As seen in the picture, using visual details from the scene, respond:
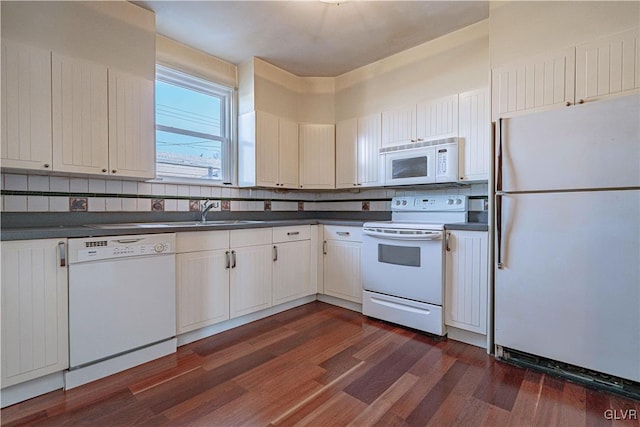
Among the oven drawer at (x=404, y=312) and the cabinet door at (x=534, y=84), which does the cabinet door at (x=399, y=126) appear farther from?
the oven drawer at (x=404, y=312)

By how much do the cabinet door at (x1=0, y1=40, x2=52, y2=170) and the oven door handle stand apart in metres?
2.41

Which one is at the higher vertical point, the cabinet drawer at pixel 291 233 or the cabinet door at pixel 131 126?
the cabinet door at pixel 131 126

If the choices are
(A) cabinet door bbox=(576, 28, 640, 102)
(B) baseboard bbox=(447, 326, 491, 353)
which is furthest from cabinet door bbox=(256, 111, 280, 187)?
(A) cabinet door bbox=(576, 28, 640, 102)

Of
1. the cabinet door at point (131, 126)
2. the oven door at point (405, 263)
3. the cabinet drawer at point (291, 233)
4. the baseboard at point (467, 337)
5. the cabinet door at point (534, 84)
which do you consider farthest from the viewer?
the cabinet drawer at point (291, 233)

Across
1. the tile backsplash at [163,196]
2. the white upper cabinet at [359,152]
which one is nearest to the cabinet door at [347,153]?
the white upper cabinet at [359,152]

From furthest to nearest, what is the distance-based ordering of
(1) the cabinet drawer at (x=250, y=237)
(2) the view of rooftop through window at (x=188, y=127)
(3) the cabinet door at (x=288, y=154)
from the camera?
(3) the cabinet door at (x=288, y=154) → (2) the view of rooftop through window at (x=188, y=127) → (1) the cabinet drawer at (x=250, y=237)

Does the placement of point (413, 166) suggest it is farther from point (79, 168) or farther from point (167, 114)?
point (79, 168)

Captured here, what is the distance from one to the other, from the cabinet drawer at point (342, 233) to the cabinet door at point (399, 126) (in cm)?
95

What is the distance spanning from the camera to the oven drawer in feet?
8.10

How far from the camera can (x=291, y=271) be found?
10.2 ft

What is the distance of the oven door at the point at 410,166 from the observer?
110 inches

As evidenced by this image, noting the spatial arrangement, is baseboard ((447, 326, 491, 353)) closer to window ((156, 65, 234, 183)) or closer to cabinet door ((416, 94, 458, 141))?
cabinet door ((416, 94, 458, 141))

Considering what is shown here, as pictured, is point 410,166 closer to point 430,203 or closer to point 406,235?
point 430,203

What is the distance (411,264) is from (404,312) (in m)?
0.42
